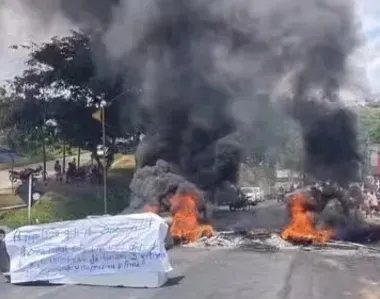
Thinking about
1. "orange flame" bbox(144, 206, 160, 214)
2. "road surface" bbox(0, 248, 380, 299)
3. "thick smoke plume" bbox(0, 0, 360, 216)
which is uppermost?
"thick smoke plume" bbox(0, 0, 360, 216)

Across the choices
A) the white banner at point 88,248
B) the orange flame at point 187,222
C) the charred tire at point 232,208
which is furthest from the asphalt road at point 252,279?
the charred tire at point 232,208

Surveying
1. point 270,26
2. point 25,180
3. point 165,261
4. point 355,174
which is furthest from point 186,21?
point 165,261

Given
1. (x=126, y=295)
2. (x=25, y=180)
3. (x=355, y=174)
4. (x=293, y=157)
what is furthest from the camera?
(x=25, y=180)

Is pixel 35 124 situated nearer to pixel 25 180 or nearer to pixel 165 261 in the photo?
pixel 25 180

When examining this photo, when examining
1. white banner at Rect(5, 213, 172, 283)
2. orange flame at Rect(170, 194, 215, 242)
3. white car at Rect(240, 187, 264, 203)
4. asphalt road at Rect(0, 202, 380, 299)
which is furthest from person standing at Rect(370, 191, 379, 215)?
white banner at Rect(5, 213, 172, 283)

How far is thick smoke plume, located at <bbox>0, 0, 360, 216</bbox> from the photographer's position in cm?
3472

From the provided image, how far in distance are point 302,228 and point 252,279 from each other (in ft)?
33.2

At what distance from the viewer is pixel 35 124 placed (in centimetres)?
4488

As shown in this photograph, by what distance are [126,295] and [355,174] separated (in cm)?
1884

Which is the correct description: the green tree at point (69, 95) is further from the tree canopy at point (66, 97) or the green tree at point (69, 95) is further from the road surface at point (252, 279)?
the road surface at point (252, 279)

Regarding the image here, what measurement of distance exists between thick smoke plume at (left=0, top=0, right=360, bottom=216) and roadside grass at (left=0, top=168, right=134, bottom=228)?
4.00 metres

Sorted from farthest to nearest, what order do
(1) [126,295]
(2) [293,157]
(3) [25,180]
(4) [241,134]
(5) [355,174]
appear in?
1. (3) [25,180]
2. (2) [293,157]
3. (4) [241,134]
4. (5) [355,174]
5. (1) [126,295]

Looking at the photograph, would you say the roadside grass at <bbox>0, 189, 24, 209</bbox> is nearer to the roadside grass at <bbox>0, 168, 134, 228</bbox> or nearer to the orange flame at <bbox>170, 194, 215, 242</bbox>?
the roadside grass at <bbox>0, 168, 134, 228</bbox>

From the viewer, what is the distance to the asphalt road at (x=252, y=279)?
57.1 feet
